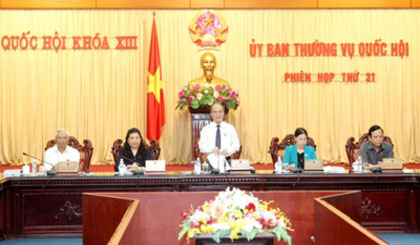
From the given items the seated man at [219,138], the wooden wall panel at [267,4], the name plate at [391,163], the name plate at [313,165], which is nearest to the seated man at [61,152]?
the seated man at [219,138]

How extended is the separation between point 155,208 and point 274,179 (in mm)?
1847

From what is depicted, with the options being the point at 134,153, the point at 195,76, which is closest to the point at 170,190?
the point at 134,153

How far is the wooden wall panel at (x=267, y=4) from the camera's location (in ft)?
35.8

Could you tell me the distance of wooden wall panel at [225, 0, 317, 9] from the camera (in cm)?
1090

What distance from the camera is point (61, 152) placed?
649 cm

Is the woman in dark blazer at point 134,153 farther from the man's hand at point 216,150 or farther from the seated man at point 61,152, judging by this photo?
the man's hand at point 216,150

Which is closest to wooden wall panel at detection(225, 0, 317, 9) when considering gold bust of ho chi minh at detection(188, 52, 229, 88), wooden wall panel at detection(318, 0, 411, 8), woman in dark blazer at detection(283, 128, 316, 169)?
wooden wall panel at detection(318, 0, 411, 8)

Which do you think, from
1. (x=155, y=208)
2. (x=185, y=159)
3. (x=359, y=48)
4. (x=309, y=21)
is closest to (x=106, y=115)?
(x=185, y=159)

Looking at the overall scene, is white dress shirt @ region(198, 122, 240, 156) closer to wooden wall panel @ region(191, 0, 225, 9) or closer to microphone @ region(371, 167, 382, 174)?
microphone @ region(371, 167, 382, 174)

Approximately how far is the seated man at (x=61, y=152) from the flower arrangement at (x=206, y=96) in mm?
3505

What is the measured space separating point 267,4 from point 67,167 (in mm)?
6022

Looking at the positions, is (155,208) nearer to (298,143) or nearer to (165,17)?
(298,143)

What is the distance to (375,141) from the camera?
6.44m

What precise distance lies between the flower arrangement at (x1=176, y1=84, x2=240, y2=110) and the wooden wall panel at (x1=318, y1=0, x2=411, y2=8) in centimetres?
258
